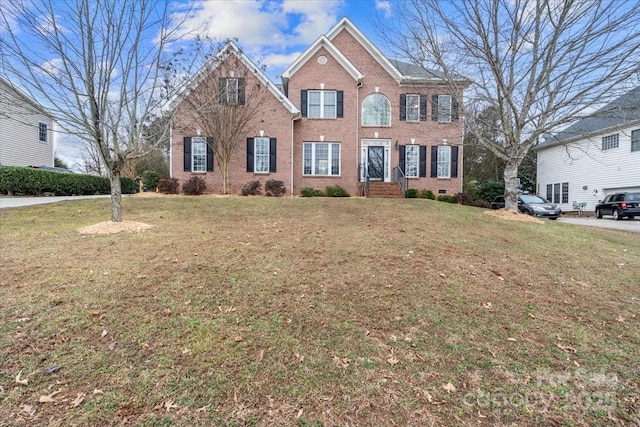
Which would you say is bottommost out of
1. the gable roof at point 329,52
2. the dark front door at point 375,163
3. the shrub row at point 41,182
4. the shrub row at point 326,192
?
the shrub row at point 326,192

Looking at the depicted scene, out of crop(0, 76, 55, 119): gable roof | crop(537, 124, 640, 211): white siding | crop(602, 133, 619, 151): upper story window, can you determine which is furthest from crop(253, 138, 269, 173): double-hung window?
crop(602, 133, 619, 151): upper story window

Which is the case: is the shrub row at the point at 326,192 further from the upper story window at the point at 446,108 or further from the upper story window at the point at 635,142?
the upper story window at the point at 635,142

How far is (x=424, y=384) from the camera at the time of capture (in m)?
2.82

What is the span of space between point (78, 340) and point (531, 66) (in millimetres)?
13105

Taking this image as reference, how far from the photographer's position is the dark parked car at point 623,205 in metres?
18.3

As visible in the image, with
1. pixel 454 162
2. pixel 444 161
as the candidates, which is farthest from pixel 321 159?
pixel 454 162

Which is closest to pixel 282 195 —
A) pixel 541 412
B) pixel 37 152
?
pixel 541 412

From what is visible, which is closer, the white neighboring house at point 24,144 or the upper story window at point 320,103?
the upper story window at point 320,103

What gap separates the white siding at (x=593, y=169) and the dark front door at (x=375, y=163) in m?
10.8

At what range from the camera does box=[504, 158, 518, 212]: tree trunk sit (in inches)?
478

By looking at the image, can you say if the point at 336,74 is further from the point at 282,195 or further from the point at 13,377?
the point at 13,377

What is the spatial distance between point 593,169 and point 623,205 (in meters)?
6.60

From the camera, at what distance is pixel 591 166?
955 inches

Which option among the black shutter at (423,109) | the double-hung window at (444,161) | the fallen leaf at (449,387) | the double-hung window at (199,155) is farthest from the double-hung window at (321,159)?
the fallen leaf at (449,387)
